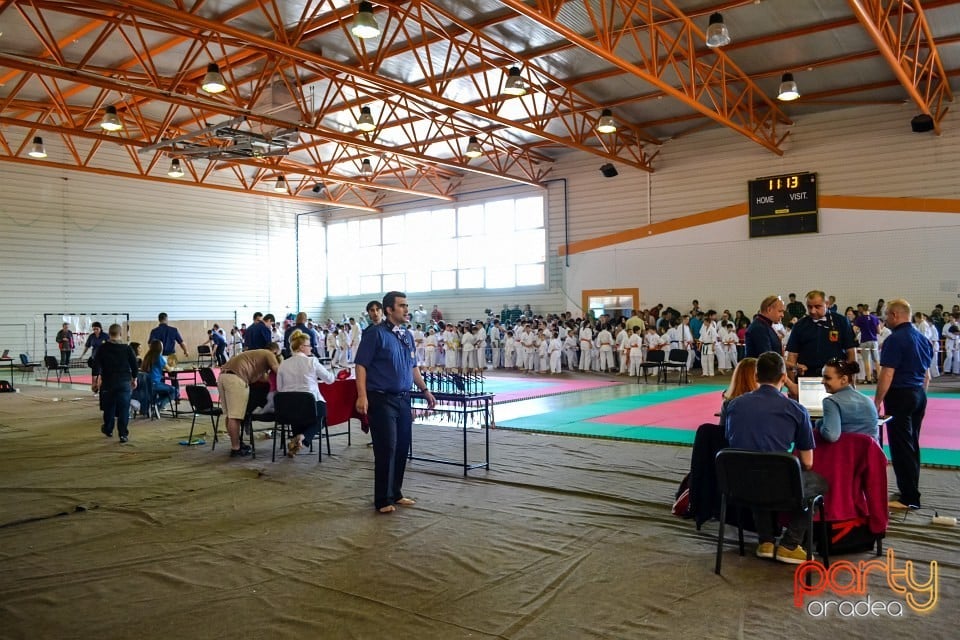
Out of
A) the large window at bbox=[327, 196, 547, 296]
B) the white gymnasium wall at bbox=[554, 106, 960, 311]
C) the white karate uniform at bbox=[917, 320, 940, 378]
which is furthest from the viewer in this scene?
the large window at bbox=[327, 196, 547, 296]

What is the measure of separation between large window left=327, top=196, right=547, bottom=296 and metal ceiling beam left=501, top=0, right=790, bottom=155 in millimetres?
7460

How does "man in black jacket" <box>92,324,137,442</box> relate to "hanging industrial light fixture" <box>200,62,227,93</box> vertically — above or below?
below

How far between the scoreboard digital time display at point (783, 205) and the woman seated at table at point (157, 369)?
1379 cm

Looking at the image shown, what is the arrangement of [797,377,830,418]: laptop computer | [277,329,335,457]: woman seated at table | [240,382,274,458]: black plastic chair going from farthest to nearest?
[240,382,274,458]: black plastic chair < [277,329,335,457]: woman seated at table < [797,377,830,418]: laptop computer

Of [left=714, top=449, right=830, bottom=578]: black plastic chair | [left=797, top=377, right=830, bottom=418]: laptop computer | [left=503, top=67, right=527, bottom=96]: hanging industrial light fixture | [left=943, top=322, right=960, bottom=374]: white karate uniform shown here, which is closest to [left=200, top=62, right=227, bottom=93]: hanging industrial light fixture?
[left=503, top=67, right=527, bottom=96]: hanging industrial light fixture

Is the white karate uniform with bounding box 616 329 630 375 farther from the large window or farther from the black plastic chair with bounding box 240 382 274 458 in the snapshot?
the black plastic chair with bounding box 240 382 274 458

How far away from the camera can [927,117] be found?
14.4 m

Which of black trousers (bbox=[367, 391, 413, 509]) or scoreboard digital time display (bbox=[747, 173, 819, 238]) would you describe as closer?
black trousers (bbox=[367, 391, 413, 509])

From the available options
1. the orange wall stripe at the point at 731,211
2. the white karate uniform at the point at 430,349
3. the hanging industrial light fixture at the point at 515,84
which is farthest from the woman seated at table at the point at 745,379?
the white karate uniform at the point at 430,349

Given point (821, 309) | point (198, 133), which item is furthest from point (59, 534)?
point (198, 133)

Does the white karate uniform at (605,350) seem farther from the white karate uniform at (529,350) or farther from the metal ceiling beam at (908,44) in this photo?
the metal ceiling beam at (908,44)

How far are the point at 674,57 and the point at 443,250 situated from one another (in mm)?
12250

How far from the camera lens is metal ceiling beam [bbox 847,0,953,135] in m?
9.39

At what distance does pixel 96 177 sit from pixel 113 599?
21497 millimetres
